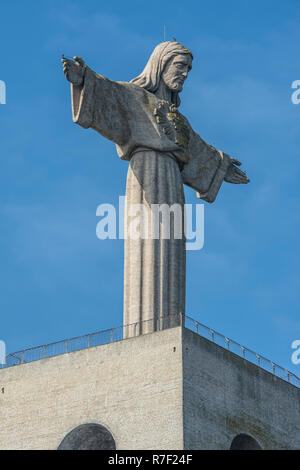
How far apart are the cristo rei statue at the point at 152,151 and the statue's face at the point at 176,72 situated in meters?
0.04

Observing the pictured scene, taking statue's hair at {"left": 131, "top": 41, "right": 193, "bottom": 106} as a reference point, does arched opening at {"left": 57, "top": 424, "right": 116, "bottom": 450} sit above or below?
below

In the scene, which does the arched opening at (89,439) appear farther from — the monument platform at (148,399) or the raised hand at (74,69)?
the raised hand at (74,69)

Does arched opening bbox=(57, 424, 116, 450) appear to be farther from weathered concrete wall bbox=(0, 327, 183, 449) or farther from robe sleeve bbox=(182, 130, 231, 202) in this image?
robe sleeve bbox=(182, 130, 231, 202)

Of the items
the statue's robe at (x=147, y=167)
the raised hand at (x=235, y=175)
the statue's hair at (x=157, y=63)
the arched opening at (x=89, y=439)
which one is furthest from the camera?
the raised hand at (x=235, y=175)

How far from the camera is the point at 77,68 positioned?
53.4 metres

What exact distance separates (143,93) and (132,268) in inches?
307

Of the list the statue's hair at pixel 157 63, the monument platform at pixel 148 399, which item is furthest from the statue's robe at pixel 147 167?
the monument platform at pixel 148 399

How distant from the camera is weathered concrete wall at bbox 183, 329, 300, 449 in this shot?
47.9 meters

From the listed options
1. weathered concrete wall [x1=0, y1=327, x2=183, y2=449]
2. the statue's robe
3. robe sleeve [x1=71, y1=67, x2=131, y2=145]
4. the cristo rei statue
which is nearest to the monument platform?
weathered concrete wall [x1=0, y1=327, x2=183, y2=449]

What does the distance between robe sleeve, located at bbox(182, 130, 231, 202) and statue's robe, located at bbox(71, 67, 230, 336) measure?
0.38 feet

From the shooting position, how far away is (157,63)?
5775 cm

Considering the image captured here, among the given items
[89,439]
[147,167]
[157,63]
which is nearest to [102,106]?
[147,167]

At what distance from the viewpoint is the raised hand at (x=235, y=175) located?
2434 inches
